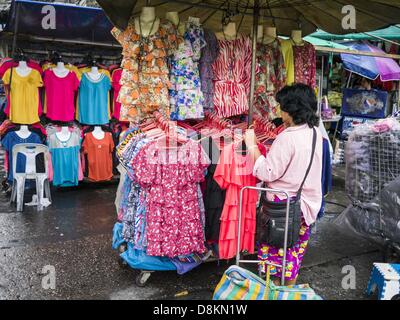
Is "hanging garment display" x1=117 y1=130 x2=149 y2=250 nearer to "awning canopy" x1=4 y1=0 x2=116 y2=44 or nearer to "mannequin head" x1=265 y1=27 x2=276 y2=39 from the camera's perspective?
"mannequin head" x1=265 y1=27 x2=276 y2=39

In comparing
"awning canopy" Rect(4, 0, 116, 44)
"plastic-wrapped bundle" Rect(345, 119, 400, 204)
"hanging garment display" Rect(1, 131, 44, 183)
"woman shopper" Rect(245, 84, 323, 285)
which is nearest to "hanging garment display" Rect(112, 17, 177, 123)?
"woman shopper" Rect(245, 84, 323, 285)

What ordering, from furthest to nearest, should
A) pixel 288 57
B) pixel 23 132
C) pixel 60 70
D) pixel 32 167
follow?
pixel 60 70
pixel 23 132
pixel 32 167
pixel 288 57

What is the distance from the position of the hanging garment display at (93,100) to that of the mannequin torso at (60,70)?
0.32 metres

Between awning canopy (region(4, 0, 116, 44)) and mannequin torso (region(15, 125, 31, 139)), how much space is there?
1487 millimetres

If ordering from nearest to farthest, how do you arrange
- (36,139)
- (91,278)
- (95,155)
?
(91,278), (36,139), (95,155)

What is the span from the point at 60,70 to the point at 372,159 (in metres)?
4.81

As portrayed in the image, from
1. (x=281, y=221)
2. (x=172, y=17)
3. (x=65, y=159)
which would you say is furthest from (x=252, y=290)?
(x=65, y=159)

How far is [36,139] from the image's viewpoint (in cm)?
648

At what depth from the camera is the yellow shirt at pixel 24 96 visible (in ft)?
20.6

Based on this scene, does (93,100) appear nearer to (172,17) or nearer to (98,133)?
(98,133)

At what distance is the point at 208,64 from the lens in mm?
4074

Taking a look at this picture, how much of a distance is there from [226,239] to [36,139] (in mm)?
4074
